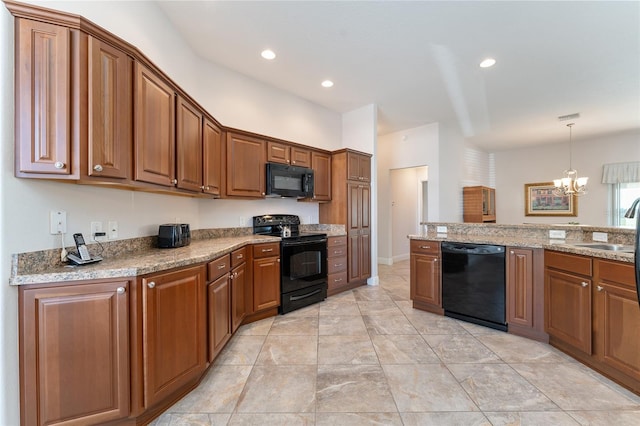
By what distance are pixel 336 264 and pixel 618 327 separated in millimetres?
2752

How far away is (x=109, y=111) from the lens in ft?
4.67

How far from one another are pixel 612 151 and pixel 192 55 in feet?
29.0

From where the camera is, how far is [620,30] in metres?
2.45

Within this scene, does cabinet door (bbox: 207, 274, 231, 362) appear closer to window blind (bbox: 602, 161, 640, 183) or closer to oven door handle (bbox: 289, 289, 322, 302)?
oven door handle (bbox: 289, 289, 322, 302)

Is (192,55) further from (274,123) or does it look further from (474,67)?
(474,67)

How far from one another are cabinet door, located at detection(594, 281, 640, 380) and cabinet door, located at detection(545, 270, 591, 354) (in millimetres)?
72

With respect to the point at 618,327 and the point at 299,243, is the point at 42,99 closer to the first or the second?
the point at 299,243

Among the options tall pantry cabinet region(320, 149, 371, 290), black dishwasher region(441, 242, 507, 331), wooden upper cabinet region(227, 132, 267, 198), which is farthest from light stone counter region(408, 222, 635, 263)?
wooden upper cabinet region(227, 132, 267, 198)

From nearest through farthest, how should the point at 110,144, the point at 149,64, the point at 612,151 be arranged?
the point at 110,144, the point at 149,64, the point at 612,151

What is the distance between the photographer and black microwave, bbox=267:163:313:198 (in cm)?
331

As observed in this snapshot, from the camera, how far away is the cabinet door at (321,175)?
391 cm

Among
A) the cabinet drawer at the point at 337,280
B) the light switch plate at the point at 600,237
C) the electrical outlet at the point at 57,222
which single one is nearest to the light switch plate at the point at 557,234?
the light switch plate at the point at 600,237

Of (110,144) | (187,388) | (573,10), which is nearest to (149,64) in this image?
(110,144)

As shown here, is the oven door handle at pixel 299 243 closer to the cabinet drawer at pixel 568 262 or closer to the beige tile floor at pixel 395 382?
the beige tile floor at pixel 395 382
